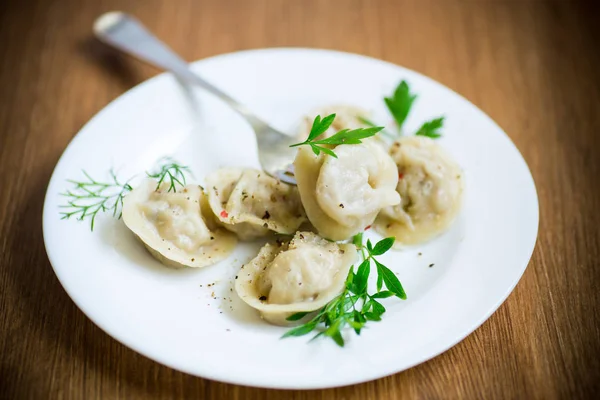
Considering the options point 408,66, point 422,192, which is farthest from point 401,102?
point 408,66

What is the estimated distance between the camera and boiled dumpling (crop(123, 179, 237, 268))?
248 centimetres

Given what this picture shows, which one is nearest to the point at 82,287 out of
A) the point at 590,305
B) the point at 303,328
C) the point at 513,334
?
the point at 303,328

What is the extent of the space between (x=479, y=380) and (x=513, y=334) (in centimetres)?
27

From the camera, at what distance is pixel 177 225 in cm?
255

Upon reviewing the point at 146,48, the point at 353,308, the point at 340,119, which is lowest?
the point at 353,308

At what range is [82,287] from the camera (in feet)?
7.36

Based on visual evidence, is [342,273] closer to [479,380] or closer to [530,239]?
[479,380]

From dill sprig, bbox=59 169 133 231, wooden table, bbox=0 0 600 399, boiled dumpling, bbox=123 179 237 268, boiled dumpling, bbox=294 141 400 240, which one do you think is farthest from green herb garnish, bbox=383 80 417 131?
dill sprig, bbox=59 169 133 231

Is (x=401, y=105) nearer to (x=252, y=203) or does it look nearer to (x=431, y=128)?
(x=431, y=128)

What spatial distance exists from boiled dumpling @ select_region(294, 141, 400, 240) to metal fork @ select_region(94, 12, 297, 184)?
0.86 ft

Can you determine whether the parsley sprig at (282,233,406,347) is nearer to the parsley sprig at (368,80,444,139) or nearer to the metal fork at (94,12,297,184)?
the metal fork at (94,12,297,184)

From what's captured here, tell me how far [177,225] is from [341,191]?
67 centimetres

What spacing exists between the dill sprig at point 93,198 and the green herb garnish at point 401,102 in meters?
1.25

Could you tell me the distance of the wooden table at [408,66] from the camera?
2.25 metres
